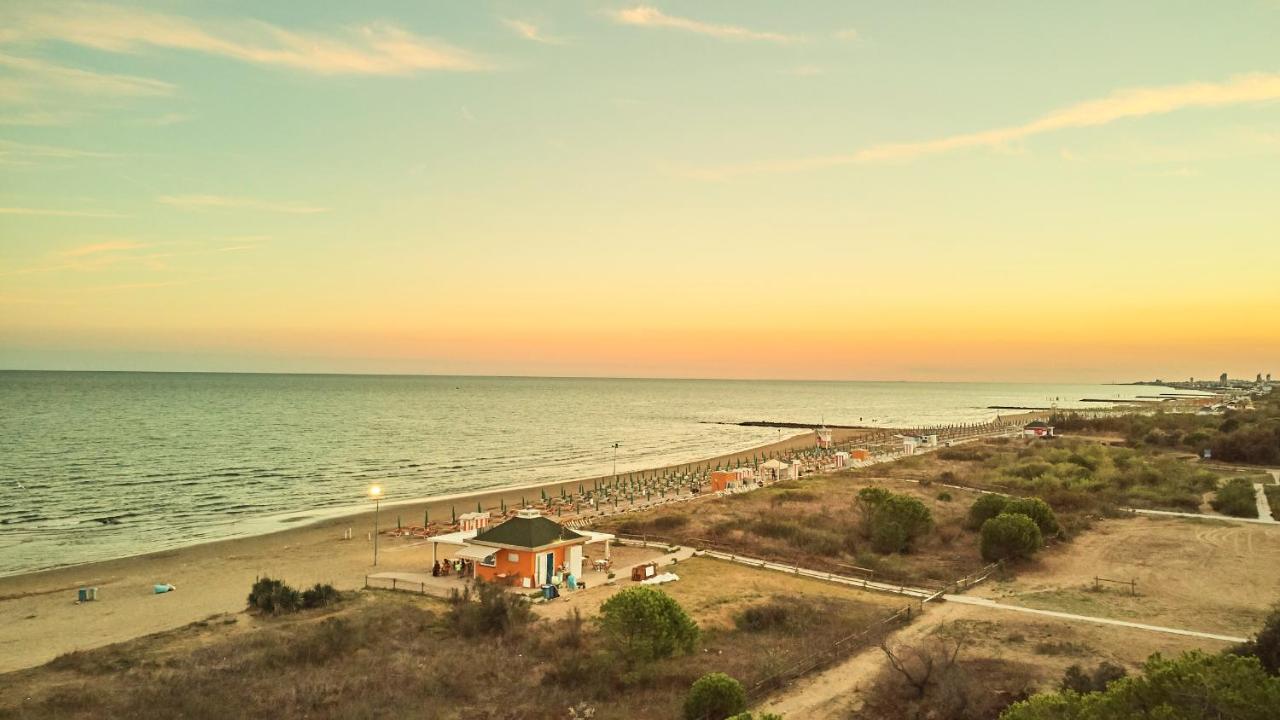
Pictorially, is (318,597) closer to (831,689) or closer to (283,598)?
(283,598)

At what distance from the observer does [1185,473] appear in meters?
51.5

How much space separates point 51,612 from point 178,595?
12.3 feet

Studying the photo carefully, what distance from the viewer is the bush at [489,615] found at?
21.1 meters

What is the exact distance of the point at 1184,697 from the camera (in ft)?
35.1

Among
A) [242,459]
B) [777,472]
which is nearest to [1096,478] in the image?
[777,472]

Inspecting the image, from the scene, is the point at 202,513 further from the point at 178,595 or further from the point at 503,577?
the point at 503,577

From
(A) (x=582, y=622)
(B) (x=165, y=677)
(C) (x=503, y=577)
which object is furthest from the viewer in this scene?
(C) (x=503, y=577)

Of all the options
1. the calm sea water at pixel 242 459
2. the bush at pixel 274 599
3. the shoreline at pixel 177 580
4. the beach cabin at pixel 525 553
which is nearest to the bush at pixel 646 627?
the beach cabin at pixel 525 553

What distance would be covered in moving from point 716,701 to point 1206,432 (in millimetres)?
81429

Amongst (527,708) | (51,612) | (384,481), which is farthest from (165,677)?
(384,481)

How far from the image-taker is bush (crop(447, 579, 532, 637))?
21.1m

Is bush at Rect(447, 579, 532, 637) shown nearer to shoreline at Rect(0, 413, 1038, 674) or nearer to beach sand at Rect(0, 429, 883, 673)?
beach sand at Rect(0, 429, 883, 673)

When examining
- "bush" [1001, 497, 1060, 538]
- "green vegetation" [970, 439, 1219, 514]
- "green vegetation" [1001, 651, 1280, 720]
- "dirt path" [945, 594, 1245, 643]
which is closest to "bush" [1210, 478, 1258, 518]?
"green vegetation" [970, 439, 1219, 514]

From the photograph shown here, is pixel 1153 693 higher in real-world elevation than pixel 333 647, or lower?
higher
